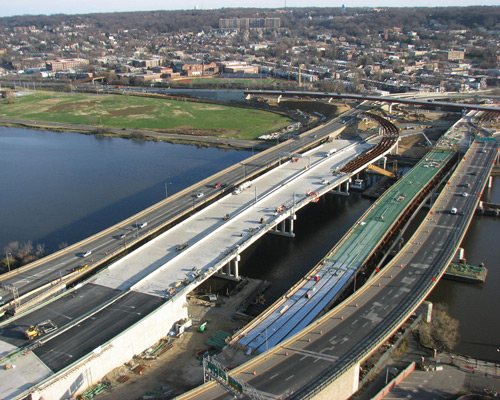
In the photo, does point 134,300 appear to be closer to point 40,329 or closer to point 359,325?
point 40,329

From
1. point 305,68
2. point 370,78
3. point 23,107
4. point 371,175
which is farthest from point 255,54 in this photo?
point 371,175

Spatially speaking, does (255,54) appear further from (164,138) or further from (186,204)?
(186,204)

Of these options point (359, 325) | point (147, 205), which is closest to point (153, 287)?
point (359, 325)

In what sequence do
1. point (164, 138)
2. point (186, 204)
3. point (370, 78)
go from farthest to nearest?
point (370, 78), point (164, 138), point (186, 204)

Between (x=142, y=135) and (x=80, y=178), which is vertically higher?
(x=142, y=135)

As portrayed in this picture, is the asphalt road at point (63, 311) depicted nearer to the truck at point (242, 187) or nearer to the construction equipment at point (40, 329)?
the construction equipment at point (40, 329)
